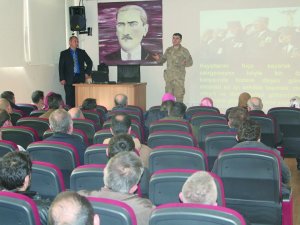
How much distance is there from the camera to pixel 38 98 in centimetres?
725

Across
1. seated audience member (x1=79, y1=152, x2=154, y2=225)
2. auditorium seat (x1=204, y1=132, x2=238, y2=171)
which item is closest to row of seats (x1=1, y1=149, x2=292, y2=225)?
auditorium seat (x1=204, y1=132, x2=238, y2=171)

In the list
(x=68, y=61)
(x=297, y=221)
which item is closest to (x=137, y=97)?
(x=68, y=61)

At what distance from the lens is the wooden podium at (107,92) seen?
951 centimetres

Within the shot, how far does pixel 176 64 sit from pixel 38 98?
12.1 feet

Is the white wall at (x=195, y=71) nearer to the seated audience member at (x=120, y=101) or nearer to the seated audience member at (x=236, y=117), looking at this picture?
the seated audience member at (x=120, y=101)

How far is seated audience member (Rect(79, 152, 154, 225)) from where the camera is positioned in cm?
256

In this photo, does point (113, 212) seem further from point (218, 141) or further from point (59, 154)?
point (218, 141)

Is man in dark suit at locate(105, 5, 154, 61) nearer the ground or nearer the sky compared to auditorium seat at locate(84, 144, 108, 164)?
nearer the sky

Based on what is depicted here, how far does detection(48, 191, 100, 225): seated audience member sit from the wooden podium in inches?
299

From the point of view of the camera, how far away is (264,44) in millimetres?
10180

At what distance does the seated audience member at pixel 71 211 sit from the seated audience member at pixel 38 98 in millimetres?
5521

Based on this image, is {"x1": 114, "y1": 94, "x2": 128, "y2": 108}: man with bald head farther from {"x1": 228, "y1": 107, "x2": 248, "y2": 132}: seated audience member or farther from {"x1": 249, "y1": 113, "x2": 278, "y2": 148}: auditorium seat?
{"x1": 228, "y1": 107, "x2": 248, "y2": 132}: seated audience member

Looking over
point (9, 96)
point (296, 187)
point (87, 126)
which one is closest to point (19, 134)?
point (87, 126)

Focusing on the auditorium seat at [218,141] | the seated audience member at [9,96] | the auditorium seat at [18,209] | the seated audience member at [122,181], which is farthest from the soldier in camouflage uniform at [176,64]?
the auditorium seat at [18,209]
